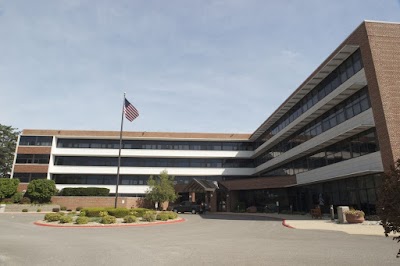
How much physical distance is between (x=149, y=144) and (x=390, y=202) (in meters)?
50.2

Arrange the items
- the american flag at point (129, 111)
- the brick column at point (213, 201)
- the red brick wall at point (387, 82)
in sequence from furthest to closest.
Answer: the brick column at point (213, 201) → the american flag at point (129, 111) → the red brick wall at point (387, 82)

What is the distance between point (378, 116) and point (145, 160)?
3977 centimetres

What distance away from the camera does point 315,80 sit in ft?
107

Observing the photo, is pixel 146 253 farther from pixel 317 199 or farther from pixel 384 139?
pixel 317 199

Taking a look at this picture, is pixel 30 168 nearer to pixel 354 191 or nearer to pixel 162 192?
pixel 162 192

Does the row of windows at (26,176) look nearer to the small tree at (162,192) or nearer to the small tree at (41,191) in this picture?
the small tree at (41,191)

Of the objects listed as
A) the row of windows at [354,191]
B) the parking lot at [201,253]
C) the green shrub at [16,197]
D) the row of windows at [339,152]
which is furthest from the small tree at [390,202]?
the green shrub at [16,197]

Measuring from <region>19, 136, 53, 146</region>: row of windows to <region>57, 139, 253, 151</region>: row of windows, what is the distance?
182cm

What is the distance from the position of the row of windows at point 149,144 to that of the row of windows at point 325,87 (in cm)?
1259

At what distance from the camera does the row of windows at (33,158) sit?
52094 millimetres

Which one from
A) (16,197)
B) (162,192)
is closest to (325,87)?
(162,192)

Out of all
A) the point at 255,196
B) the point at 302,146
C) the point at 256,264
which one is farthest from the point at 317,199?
the point at 256,264

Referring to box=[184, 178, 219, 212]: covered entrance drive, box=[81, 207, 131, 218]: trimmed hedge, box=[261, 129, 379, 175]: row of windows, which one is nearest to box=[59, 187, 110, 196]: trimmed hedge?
box=[184, 178, 219, 212]: covered entrance drive

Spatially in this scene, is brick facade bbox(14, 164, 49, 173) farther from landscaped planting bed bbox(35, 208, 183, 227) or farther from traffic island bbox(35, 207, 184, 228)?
traffic island bbox(35, 207, 184, 228)
